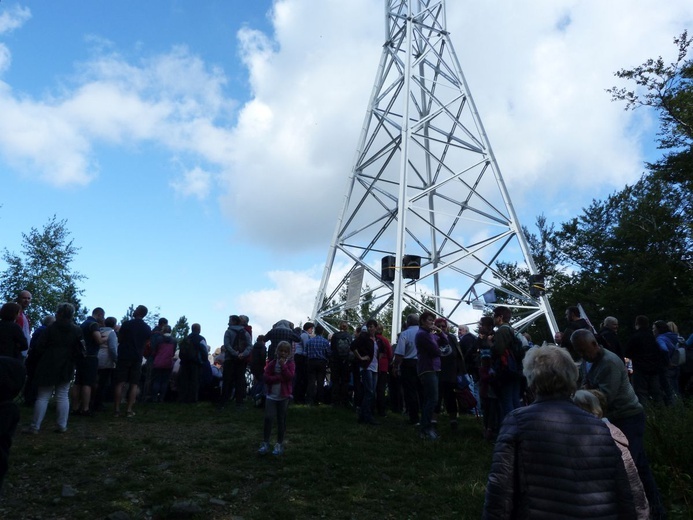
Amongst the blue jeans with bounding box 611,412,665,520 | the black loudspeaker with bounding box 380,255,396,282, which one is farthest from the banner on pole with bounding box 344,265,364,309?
the blue jeans with bounding box 611,412,665,520

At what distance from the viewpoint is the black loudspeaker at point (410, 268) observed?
14.0 m

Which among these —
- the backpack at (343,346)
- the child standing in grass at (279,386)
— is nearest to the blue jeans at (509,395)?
the child standing in grass at (279,386)

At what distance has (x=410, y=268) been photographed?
14.1 metres

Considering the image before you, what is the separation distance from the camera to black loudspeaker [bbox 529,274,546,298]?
14.9 metres

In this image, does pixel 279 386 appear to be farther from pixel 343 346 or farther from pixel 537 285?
pixel 537 285

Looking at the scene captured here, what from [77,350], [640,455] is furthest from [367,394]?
[640,455]

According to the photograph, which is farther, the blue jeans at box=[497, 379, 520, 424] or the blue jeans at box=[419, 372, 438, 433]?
the blue jeans at box=[419, 372, 438, 433]

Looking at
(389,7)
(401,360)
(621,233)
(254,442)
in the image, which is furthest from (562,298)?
(254,442)

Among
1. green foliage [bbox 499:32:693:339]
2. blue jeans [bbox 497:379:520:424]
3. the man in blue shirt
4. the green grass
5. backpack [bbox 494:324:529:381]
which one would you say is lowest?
the green grass

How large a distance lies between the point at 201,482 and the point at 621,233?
36603 mm

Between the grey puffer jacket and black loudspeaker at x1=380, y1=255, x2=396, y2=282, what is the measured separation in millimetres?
10971

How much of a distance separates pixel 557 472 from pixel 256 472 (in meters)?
4.87

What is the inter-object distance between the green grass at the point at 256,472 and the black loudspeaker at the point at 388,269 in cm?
521

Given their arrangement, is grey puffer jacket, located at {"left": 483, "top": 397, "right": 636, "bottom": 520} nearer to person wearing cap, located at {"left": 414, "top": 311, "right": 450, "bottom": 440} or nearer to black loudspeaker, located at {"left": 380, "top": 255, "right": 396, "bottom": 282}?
person wearing cap, located at {"left": 414, "top": 311, "right": 450, "bottom": 440}
